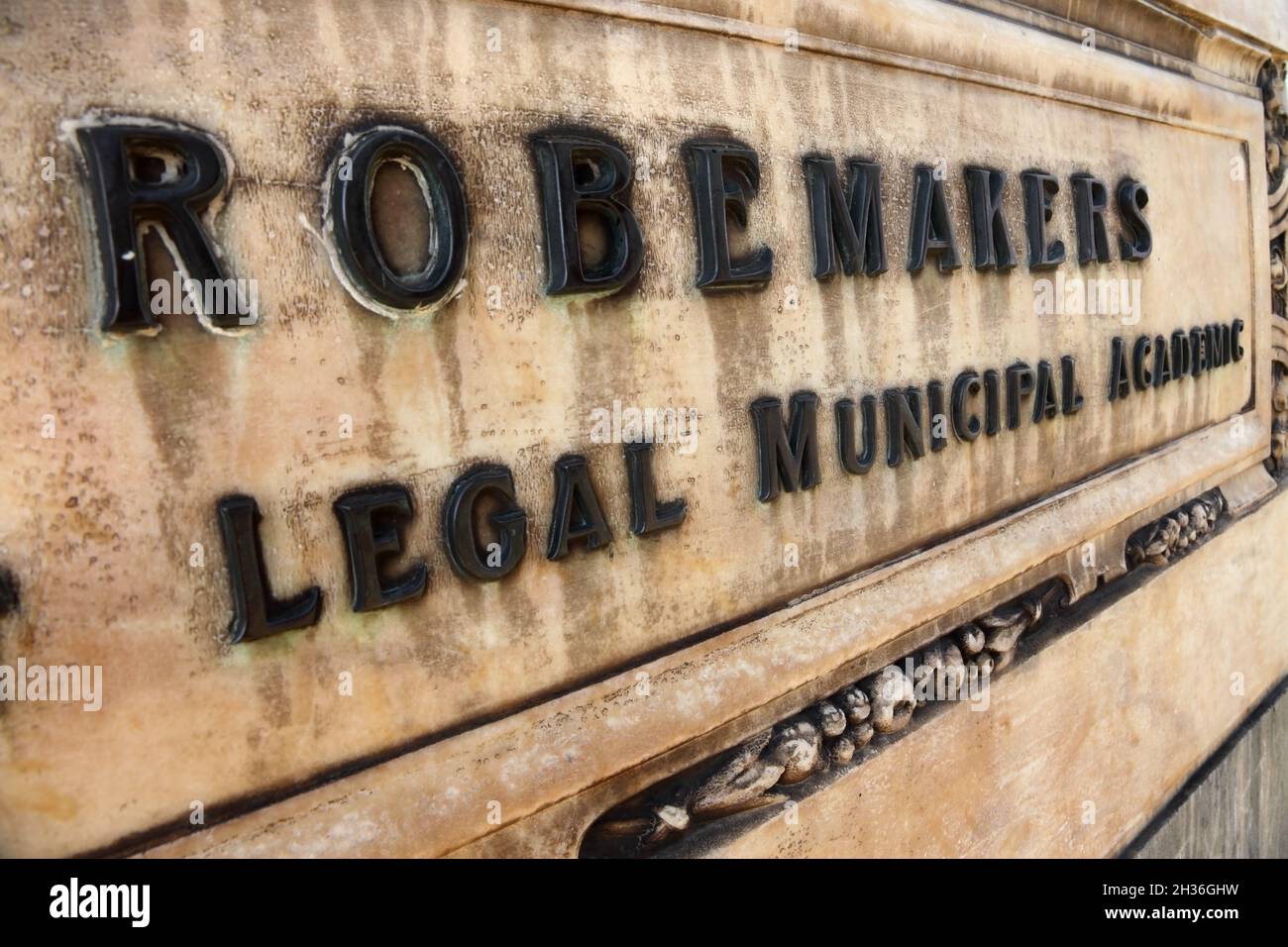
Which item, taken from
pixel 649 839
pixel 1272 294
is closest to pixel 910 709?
pixel 649 839

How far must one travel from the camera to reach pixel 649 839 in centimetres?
246

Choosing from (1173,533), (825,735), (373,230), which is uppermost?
(373,230)

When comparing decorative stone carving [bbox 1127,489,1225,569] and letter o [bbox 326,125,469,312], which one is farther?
decorative stone carving [bbox 1127,489,1225,569]

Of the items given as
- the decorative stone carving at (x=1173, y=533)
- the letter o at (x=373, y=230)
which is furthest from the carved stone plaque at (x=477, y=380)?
the decorative stone carving at (x=1173, y=533)

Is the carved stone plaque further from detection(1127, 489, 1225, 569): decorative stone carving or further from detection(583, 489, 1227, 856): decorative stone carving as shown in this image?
detection(1127, 489, 1225, 569): decorative stone carving

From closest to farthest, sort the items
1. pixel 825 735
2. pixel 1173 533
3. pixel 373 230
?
pixel 373 230 → pixel 825 735 → pixel 1173 533

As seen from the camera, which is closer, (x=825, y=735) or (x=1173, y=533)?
(x=825, y=735)

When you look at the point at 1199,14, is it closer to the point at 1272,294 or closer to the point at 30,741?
the point at 1272,294

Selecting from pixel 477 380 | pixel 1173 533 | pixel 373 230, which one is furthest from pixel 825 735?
pixel 1173 533

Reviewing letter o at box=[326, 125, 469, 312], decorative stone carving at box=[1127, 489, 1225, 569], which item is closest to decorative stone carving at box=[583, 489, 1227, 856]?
decorative stone carving at box=[1127, 489, 1225, 569]

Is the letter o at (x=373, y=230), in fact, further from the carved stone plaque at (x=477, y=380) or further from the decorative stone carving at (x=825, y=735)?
the decorative stone carving at (x=825, y=735)

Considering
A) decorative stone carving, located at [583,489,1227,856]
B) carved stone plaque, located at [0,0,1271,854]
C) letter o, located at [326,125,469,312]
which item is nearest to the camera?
carved stone plaque, located at [0,0,1271,854]

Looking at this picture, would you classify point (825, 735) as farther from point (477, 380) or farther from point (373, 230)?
point (373, 230)

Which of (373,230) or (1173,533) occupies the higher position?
(373,230)
